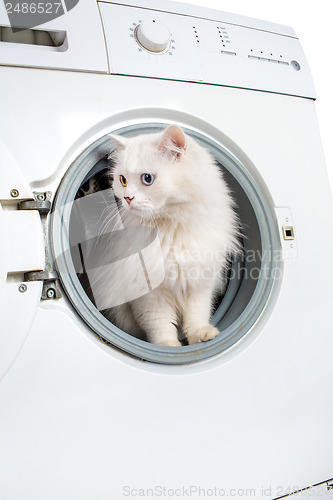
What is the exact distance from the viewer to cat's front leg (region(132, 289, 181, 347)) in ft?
3.49

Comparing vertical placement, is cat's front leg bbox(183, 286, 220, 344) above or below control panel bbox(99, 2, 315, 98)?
below

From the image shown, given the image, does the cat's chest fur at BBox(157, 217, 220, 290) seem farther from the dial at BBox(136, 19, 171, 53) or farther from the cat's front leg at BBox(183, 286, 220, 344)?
the dial at BBox(136, 19, 171, 53)

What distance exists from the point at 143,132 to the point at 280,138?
406 millimetres

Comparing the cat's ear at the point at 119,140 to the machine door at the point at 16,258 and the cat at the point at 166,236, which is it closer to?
the cat at the point at 166,236

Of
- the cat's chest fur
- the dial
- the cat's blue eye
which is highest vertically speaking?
the dial

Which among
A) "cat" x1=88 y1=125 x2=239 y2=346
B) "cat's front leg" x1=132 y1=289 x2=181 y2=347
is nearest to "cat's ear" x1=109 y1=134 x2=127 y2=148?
"cat" x1=88 y1=125 x2=239 y2=346

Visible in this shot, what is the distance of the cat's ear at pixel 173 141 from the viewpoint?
0.95 metres

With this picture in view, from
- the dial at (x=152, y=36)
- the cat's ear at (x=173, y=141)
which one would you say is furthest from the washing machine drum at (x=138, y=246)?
the dial at (x=152, y=36)

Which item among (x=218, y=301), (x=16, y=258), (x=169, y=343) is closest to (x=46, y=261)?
(x=16, y=258)

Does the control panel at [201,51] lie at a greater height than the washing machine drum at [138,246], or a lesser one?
greater

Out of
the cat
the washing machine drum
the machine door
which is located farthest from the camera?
the cat

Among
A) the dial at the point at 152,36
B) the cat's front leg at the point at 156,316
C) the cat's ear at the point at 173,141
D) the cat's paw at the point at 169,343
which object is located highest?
the dial at the point at 152,36

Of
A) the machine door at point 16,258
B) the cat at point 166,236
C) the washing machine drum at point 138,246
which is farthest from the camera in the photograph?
the cat at point 166,236

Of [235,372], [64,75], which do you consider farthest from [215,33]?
[235,372]
